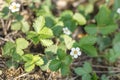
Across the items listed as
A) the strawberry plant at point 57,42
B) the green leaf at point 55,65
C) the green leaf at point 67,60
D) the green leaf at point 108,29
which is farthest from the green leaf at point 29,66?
the green leaf at point 108,29

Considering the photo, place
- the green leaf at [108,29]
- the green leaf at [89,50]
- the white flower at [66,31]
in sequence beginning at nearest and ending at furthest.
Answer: the green leaf at [89,50] < the white flower at [66,31] < the green leaf at [108,29]

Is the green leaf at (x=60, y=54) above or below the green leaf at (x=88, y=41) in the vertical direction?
below

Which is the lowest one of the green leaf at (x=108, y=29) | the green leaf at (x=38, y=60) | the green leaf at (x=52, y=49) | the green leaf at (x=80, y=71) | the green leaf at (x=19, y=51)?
the green leaf at (x=80, y=71)

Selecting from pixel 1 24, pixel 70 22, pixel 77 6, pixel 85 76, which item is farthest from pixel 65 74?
pixel 77 6

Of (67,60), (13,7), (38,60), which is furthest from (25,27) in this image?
(67,60)

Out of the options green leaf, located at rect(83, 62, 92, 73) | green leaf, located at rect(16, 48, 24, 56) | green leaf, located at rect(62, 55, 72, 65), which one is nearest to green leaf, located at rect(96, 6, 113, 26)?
green leaf, located at rect(83, 62, 92, 73)

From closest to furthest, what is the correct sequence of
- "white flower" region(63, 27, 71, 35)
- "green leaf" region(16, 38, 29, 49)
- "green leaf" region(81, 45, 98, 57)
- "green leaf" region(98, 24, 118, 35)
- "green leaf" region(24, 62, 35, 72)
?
"green leaf" region(24, 62, 35, 72) < "green leaf" region(16, 38, 29, 49) < "green leaf" region(81, 45, 98, 57) < "white flower" region(63, 27, 71, 35) < "green leaf" region(98, 24, 118, 35)

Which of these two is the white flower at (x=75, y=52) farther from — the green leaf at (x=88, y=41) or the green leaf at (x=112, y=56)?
the green leaf at (x=112, y=56)

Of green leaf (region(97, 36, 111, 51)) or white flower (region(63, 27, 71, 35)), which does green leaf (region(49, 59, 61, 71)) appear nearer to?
white flower (region(63, 27, 71, 35))

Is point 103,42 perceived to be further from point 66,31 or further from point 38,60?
point 38,60
